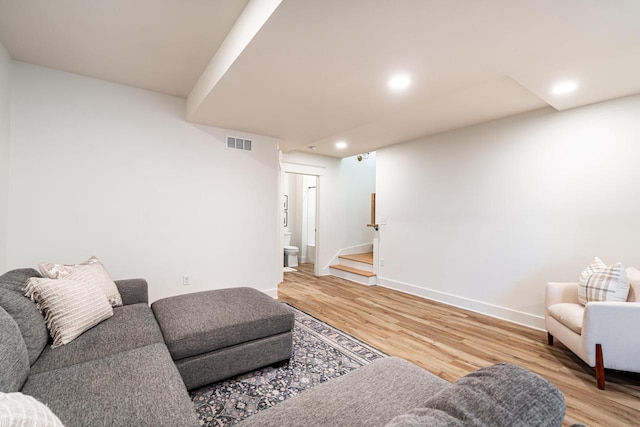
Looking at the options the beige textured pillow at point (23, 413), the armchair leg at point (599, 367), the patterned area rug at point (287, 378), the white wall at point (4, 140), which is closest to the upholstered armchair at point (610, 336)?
the armchair leg at point (599, 367)

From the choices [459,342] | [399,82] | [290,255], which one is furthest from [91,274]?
[290,255]

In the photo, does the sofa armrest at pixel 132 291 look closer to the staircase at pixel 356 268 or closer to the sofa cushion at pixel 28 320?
the sofa cushion at pixel 28 320

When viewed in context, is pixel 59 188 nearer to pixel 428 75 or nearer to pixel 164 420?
pixel 164 420

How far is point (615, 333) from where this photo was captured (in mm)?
1957

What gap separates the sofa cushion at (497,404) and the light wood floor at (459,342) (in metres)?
1.67

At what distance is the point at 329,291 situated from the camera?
4449mm

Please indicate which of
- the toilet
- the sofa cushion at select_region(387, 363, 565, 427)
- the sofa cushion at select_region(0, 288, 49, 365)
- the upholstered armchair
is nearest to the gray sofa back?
the sofa cushion at select_region(0, 288, 49, 365)

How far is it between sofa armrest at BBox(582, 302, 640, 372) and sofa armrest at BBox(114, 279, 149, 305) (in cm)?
352

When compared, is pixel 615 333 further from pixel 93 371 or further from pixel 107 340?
pixel 107 340

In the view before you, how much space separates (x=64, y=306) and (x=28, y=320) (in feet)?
0.58

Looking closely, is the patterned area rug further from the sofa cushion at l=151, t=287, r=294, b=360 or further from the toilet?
the toilet

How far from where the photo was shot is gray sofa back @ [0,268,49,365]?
1375 mm

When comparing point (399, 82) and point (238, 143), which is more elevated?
point (399, 82)

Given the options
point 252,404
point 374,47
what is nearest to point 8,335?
point 252,404
